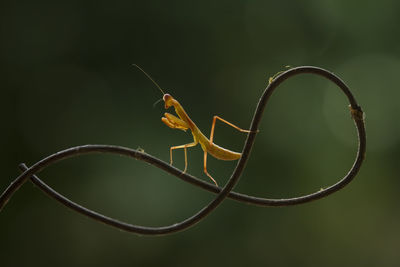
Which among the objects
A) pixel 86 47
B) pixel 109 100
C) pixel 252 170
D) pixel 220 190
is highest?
pixel 86 47

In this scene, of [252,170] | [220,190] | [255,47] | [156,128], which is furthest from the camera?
[255,47]

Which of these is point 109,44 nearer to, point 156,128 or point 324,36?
point 156,128

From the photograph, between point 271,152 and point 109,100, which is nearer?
point 109,100

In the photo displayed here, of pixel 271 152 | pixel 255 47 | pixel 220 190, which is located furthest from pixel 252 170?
pixel 220 190

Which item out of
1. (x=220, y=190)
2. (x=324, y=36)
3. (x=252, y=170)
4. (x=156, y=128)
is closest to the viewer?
(x=220, y=190)

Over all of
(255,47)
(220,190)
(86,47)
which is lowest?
(220,190)

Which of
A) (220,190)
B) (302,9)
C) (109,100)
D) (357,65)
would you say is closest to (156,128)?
(109,100)

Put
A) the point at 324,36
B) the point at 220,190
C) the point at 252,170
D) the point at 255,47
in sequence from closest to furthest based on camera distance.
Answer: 1. the point at 220,190
2. the point at 252,170
3. the point at 255,47
4. the point at 324,36

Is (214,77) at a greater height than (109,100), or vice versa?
(214,77)

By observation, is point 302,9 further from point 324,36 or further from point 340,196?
point 340,196
